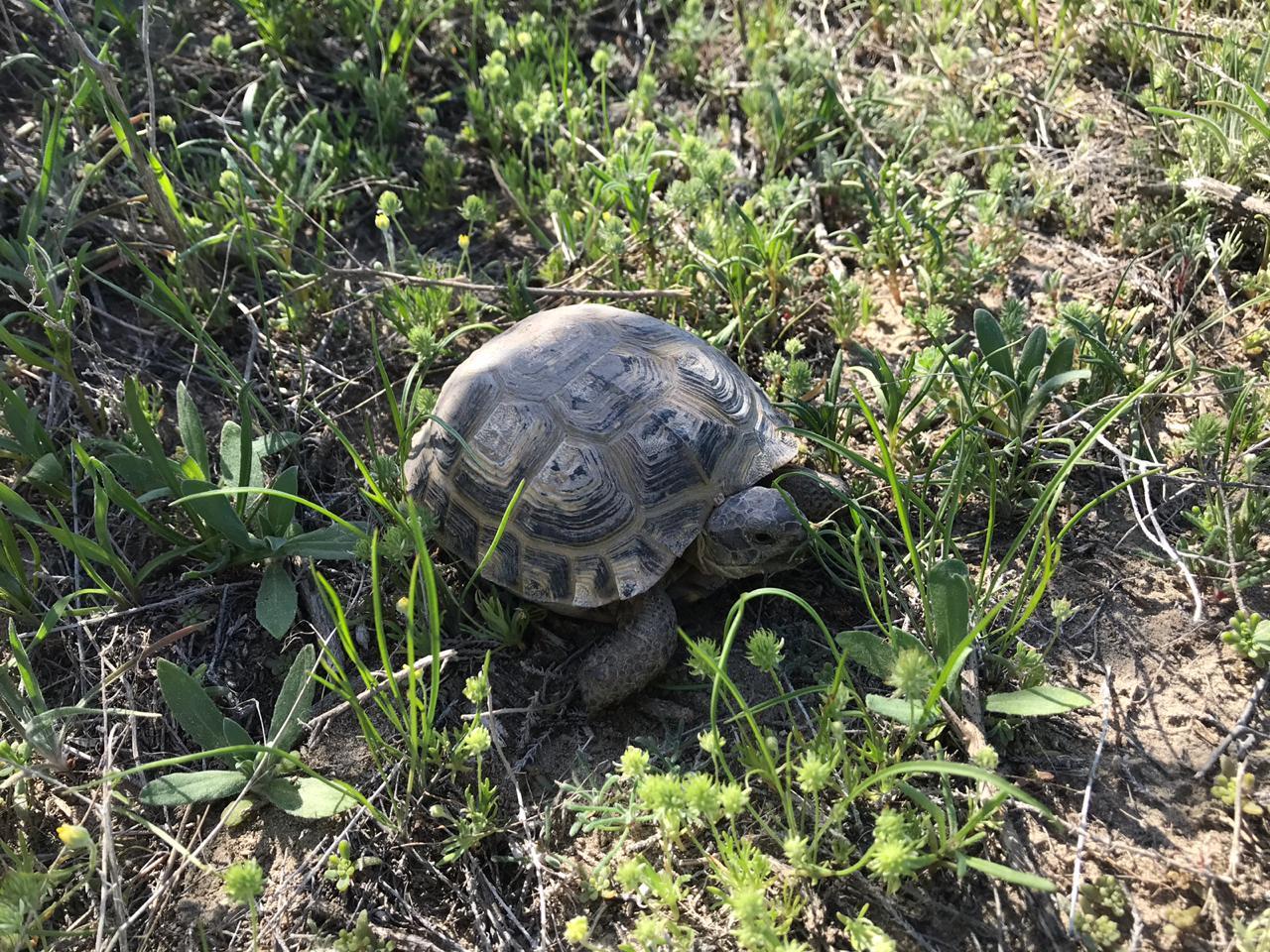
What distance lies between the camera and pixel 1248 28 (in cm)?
369

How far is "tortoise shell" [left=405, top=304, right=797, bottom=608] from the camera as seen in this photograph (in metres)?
2.76

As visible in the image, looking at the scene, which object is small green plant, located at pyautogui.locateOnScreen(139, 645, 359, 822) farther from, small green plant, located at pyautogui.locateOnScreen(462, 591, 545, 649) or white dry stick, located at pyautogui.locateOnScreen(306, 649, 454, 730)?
small green plant, located at pyautogui.locateOnScreen(462, 591, 545, 649)

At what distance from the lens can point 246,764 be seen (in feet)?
8.03

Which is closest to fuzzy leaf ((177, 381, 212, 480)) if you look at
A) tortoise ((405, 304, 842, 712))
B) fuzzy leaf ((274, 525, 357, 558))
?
fuzzy leaf ((274, 525, 357, 558))

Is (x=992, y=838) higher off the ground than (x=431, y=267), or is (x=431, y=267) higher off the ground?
(x=431, y=267)

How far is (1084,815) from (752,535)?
1.08 meters

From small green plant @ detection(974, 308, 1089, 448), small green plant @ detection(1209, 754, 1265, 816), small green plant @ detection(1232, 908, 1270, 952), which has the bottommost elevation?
small green plant @ detection(1232, 908, 1270, 952)

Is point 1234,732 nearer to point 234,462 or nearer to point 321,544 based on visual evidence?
point 321,544

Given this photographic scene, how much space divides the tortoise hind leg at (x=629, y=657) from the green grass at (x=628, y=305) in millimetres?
119

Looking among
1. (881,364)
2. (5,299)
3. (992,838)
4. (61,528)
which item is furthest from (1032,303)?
(5,299)

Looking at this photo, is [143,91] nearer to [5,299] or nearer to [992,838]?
[5,299]

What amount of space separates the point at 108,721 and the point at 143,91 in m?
3.04

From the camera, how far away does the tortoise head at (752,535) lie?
→ 2682 mm

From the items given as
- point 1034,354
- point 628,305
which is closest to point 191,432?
point 628,305
